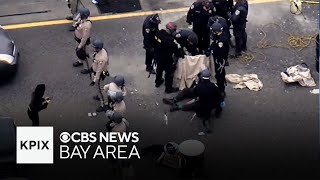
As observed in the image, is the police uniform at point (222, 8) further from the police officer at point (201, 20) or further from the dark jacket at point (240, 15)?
the police officer at point (201, 20)

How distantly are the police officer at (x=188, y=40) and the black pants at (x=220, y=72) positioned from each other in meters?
0.68

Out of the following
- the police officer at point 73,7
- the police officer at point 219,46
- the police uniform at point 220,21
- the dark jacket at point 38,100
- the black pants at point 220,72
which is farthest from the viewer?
the police officer at point 73,7

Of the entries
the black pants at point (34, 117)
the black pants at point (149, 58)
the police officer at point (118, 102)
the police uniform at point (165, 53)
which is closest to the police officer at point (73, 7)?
the black pants at point (149, 58)

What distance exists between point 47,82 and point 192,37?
12.5 ft

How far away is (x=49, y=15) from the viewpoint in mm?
19984

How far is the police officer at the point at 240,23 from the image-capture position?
17.3m

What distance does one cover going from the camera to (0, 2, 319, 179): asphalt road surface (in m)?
15.1

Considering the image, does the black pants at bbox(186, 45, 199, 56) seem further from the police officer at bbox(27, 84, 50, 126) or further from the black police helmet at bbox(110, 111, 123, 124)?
the police officer at bbox(27, 84, 50, 126)

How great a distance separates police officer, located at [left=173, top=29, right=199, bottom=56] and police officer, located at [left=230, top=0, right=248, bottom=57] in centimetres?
127

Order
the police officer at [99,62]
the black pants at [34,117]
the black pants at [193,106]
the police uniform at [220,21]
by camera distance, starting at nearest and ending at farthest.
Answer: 1. the black pants at [34,117]
2. the black pants at [193,106]
3. the police officer at [99,62]
4. the police uniform at [220,21]

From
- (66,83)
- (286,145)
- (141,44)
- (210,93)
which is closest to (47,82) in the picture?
(66,83)

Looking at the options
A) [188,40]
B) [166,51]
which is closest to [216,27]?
[188,40]

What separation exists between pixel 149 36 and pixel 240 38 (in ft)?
8.25

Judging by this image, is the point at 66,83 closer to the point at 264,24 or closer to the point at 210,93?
the point at 210,93
